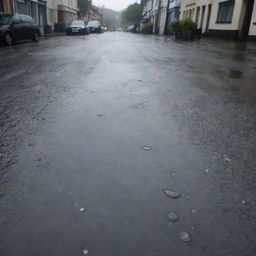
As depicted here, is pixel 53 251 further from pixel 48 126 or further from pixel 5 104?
pixel 5 104

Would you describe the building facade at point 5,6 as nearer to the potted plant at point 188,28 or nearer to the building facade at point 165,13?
the potted plant at point 188,28

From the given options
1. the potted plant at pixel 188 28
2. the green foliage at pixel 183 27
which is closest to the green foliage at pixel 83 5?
the green foliage at pixel 183 27

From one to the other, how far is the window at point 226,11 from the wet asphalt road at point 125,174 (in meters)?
22.6

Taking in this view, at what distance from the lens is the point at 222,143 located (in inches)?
121

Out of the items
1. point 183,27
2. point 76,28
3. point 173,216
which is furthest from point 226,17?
point 173,216

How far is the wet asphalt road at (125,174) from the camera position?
66.4 inches

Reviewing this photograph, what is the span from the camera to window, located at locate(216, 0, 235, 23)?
24.2 m

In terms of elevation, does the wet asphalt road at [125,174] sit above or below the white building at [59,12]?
below

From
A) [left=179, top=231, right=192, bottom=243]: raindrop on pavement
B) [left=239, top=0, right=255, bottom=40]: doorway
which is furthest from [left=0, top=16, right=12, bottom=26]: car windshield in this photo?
A: [left=239, top=0, right=255, bottom=40]: doorway

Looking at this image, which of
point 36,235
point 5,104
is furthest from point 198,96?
point 36,235

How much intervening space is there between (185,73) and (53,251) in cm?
684

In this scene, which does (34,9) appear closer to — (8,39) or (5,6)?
(5,6)

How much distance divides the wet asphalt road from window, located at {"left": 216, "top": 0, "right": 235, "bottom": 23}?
22.6 m

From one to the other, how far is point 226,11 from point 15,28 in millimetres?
18742
